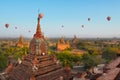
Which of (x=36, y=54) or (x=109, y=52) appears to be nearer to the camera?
(x=36, y=54)

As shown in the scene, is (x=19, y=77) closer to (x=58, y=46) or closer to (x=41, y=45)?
(x=41, y=45)

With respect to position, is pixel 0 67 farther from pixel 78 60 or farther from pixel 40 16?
pixel 40 16

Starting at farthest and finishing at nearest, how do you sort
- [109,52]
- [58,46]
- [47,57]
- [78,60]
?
[58,46]
[109,52]
[78,60]
[47,57]

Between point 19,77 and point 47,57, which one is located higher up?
point 47,57

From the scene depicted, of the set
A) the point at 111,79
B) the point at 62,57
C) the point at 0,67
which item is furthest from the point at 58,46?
the point at 111,79

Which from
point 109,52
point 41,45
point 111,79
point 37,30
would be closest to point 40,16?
point 37,30

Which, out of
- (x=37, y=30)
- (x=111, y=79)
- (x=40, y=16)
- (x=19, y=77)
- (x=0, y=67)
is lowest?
(x=0, y=67)

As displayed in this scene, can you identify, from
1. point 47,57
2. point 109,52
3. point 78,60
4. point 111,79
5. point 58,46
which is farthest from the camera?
point 58,46
